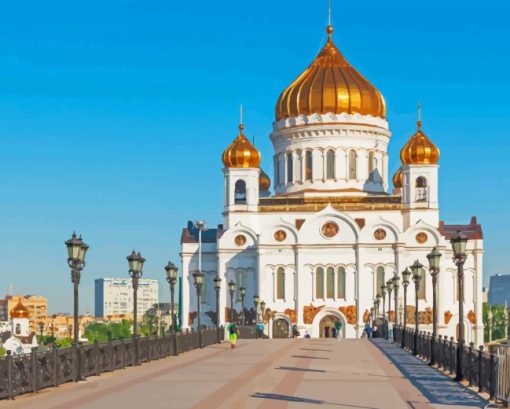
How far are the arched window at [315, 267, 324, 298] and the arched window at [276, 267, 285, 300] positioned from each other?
93.0 inches

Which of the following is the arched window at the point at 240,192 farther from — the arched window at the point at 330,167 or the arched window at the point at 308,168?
the arched window at the point at 330,167

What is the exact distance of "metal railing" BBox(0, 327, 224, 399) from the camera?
2036cm

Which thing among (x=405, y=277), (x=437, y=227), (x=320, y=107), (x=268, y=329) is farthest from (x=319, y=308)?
(x=405, y=277)

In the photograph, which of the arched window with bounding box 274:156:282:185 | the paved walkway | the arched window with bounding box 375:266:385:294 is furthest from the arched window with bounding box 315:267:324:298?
the paved walkway

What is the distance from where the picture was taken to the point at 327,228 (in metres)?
80.1

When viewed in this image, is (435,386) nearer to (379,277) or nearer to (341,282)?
(379,277)

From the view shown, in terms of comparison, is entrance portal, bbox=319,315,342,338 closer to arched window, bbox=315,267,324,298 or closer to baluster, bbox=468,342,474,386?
arched window, bbox=315,267,324,298

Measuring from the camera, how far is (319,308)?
78875mm

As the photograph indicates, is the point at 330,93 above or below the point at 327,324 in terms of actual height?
above

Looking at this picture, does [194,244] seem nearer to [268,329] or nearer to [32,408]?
[268,329]

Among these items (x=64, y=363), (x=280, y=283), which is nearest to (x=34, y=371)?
(x=64, y=363)

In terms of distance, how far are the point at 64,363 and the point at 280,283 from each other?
186 feet

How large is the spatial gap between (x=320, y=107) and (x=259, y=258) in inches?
516

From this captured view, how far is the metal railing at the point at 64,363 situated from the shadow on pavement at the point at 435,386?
715 cm
